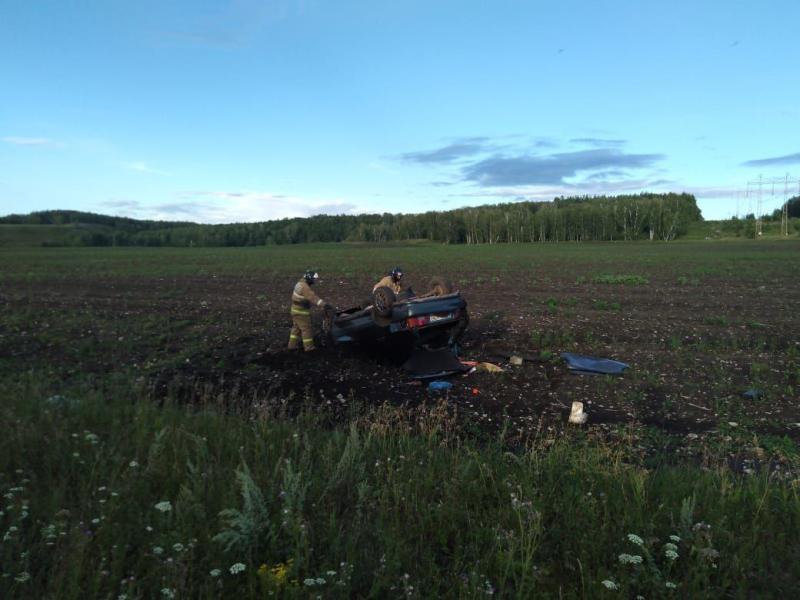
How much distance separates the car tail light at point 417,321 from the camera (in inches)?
336

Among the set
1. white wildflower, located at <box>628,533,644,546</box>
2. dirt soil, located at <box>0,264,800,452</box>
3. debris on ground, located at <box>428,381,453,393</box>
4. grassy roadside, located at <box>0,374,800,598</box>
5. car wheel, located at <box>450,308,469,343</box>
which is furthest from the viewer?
car wheel, located at <box>450,308,469,343</box>

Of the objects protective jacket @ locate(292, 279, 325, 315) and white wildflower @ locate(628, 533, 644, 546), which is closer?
white wildflower @ locate(628, 533, 644, 546)

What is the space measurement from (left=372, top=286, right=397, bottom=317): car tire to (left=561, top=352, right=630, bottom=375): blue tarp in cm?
339

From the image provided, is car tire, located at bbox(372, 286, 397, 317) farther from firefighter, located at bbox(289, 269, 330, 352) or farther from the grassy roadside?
the grassy roadside

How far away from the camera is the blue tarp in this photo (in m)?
9.10

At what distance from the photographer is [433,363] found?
9125 mm

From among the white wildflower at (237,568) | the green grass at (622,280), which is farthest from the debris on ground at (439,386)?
the green grass at (622,280)

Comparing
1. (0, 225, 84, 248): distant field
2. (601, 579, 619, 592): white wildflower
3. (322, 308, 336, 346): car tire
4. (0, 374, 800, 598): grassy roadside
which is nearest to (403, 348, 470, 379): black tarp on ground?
(322, 308, 336, 346): car tire

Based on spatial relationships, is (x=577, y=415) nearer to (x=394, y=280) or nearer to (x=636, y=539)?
(x=636, y=539)

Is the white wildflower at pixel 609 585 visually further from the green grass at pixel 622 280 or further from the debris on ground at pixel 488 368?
the green grass at pixel 622 280

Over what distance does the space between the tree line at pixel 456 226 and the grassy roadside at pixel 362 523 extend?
12631 cm

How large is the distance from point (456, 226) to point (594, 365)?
133358 millimetres

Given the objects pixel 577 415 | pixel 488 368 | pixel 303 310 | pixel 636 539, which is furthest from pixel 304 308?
pixel 636 539

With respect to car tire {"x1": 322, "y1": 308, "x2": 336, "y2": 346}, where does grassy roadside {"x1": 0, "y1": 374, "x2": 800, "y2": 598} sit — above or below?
below
